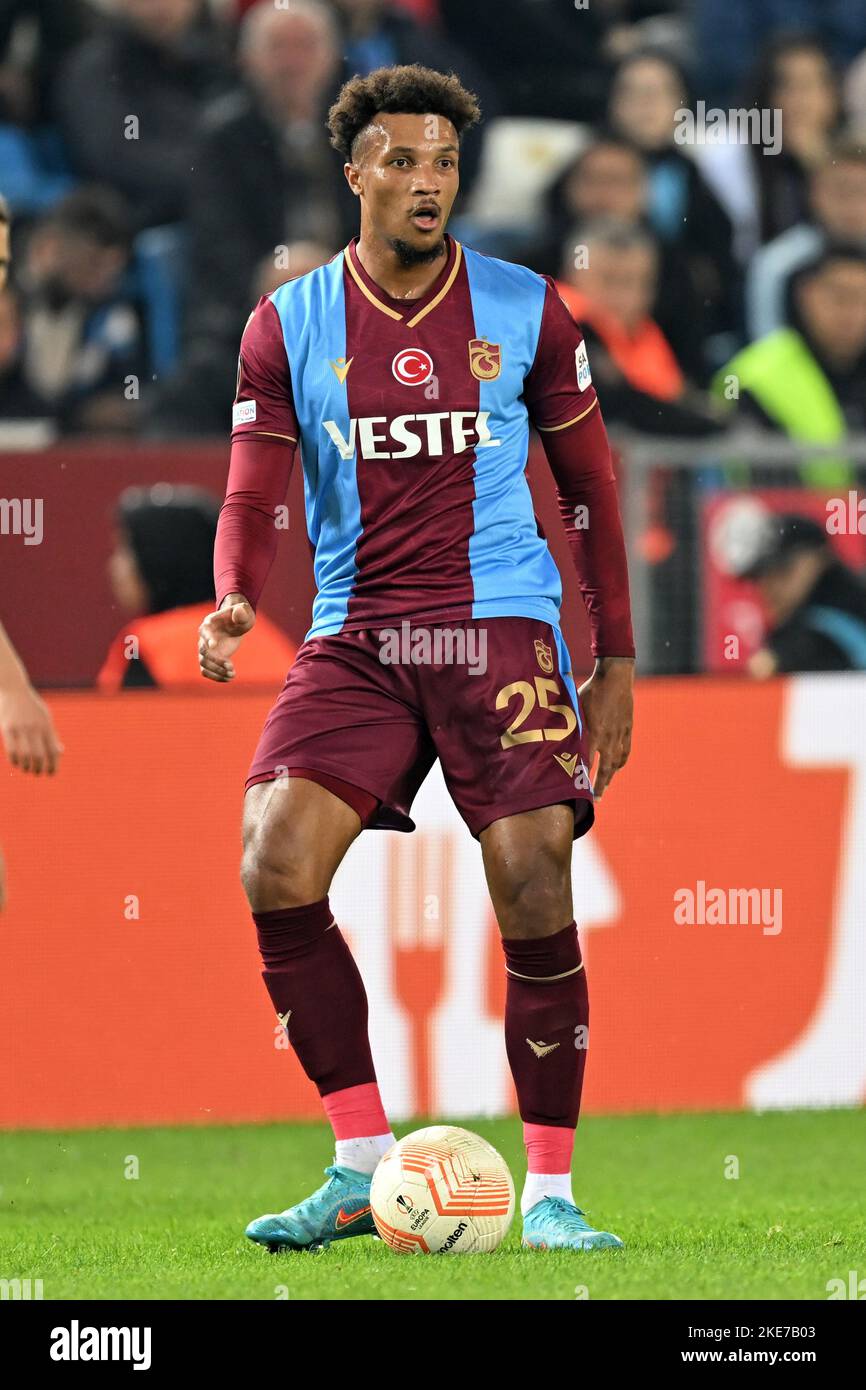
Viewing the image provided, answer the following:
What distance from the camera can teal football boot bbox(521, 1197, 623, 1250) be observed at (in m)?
3.94

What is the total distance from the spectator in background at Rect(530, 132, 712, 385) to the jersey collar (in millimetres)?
4857

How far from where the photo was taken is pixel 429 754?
4.22 meters

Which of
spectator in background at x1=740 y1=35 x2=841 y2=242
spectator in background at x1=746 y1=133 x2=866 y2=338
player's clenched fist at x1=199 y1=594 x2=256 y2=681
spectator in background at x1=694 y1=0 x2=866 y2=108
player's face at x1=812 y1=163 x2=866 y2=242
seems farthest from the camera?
spectator in background at x1=694 y1=0 x2=866 y2=108

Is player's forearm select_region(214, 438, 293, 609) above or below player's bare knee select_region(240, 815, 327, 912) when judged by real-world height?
above

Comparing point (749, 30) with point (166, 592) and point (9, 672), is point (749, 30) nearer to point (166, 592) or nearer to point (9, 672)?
point (166, 592)

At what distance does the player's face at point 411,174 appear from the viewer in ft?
13.5

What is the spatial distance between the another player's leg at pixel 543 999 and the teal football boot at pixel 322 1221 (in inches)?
12.4

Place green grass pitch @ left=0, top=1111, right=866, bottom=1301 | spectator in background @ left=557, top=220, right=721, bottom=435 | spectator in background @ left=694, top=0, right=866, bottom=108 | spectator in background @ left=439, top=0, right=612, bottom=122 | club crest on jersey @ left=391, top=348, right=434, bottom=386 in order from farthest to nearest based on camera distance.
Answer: spectator in background @ left=694, top=0, right=866, bottom=108
spectator in background @ left=439, top=0, right=612, bottom=122
spectator in background @ left=557, top=220, right=721, bottom=435
club crest on jersey @ left=391, top=348, right=434, bottom=386
green grass pitch @ left=0, top=1111, right=866, bottom=1301

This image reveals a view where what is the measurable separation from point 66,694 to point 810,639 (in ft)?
8.56

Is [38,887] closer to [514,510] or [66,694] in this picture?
[66,694]

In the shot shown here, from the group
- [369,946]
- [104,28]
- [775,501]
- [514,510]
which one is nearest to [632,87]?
[104,28]

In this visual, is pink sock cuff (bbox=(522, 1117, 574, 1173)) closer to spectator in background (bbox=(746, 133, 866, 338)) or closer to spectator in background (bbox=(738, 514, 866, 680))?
spectator in background (bbox=(738, 514, 866, 680))
